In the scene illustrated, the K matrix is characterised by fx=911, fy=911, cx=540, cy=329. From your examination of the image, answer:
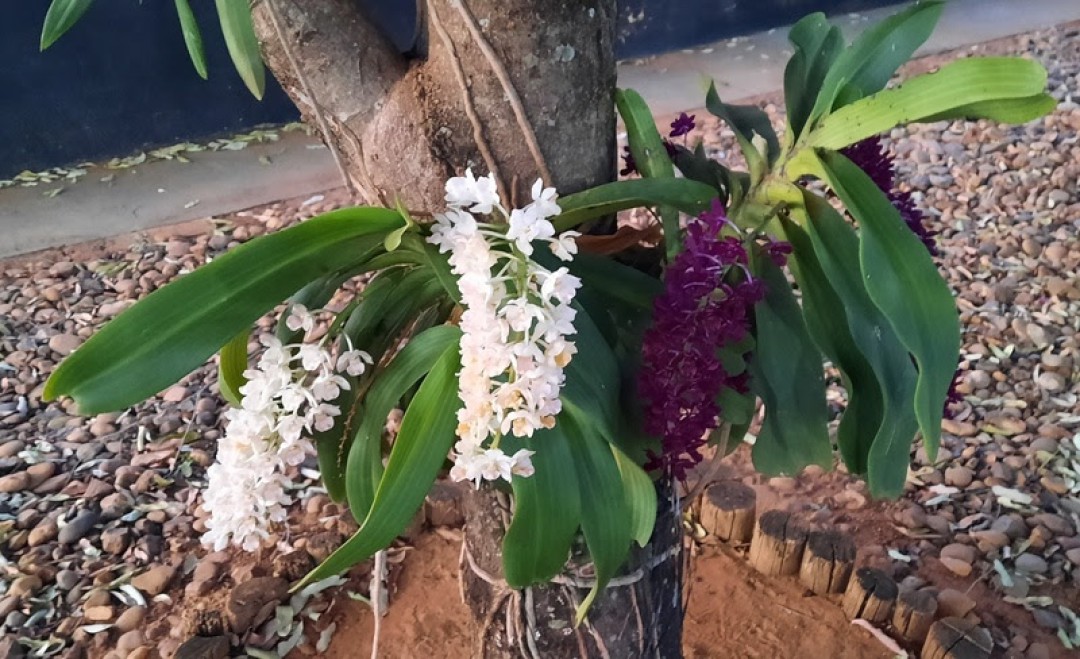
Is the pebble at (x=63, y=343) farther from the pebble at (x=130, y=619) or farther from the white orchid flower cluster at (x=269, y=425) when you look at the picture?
the white orchid flower cluster at (x=269, y=425)

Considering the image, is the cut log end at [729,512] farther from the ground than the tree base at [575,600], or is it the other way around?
the tree base at [575,600]

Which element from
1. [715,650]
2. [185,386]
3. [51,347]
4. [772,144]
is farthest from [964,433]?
[51,347]

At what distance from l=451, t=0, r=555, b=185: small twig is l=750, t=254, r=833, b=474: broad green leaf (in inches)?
9.5

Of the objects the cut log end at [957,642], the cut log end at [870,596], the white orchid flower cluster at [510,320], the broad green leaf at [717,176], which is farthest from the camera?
the cut log end at [870,596]

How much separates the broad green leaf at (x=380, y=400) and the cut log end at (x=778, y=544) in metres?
0.98

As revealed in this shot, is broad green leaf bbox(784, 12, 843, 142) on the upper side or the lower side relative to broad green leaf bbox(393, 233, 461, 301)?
upper

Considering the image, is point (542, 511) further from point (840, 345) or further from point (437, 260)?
point (840, 345)

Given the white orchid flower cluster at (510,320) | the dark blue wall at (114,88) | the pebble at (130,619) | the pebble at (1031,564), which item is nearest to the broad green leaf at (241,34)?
the white orchid flower cluster at (510,320)

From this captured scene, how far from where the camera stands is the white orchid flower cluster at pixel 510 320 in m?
0.67

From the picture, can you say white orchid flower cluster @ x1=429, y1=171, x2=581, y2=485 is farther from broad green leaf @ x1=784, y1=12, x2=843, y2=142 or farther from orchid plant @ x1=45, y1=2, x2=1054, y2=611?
broad green leaf @ x1=784, y1=12, x2=843, y2=142

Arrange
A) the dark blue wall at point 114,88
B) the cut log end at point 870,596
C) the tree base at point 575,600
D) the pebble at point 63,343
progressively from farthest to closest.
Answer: the dark blue wall at point 114,88, the pebble at point 63,343, the cut log end at point 870,596, the tree base at point 575,600

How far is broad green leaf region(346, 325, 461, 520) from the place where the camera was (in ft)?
2.86

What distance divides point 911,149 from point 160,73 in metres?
2.95

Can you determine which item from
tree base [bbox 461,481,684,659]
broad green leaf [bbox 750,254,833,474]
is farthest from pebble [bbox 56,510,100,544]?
broad green leaf [bbox 750,254,833,474]
